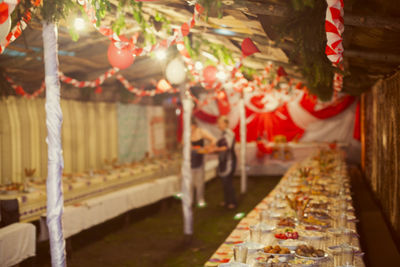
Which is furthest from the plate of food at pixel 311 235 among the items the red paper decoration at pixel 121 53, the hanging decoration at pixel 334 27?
the red paper decoration at pixel 121 53

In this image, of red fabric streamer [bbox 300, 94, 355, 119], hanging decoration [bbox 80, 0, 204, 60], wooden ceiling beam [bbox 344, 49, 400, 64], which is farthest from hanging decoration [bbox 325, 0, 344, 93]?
red fabric streamer [bbox 300, 94, 355, 119]

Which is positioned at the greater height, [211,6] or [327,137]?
[211,6]

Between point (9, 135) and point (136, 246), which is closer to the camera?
point (136, 246)

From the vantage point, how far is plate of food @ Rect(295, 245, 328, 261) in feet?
8.69

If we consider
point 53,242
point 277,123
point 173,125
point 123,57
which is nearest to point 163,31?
point 123,57

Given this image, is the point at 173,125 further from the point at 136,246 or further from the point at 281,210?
the point at 281,210

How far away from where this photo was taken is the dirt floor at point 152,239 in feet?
18.2

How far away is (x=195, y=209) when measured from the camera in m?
8.65

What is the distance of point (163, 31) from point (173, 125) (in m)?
8.27

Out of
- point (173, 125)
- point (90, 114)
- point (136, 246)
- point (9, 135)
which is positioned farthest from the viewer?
point (173, 125)

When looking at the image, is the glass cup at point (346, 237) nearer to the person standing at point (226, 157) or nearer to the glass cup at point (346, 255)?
the glass cup at point (346, 255)

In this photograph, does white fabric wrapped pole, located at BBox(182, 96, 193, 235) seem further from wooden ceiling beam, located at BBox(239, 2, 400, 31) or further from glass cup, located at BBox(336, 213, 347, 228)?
wooden ceiling beam, located at BBox(239, 2, 400, 31)

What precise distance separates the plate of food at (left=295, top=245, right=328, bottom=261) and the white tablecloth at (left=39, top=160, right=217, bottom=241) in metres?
3.62

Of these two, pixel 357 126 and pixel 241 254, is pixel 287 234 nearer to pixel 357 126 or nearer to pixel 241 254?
pixel 241 254
